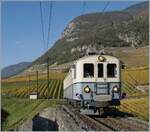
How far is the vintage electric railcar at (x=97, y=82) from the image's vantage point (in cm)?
2206

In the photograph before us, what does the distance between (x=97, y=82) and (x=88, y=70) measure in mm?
833

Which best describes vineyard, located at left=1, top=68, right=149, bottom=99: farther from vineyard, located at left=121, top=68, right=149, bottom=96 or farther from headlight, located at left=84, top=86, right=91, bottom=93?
headlight, located at left=84, top=86, right=91, bottom=93

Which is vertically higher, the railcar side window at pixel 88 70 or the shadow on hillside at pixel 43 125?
the railcar side window at pixel 88 70

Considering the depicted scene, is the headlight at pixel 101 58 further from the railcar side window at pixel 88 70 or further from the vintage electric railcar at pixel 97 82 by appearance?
the railcar side window at pixel 88 70

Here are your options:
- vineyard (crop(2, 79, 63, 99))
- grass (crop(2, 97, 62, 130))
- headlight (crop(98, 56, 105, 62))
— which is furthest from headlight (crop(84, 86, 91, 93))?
vineyard (crop(2, 79, 63, 99))

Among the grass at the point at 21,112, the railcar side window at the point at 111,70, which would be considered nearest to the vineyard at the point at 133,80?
the grass at the point at 21,112

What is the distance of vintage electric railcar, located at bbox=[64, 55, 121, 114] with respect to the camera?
22062 millimetres

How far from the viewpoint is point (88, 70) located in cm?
2266

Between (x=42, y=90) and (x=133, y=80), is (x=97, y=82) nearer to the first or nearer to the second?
(x=133, y=80)

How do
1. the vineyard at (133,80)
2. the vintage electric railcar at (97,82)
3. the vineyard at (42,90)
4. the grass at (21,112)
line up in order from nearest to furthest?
the vintage electric railcar at (97,82), the grass at (21,112), the vineyard at (133,80), the vineyard at (42,90)

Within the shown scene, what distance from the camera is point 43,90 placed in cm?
7481

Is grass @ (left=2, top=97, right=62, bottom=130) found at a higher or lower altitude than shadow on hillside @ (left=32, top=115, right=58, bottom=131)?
lower

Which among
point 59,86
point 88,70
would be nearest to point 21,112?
point 88,70

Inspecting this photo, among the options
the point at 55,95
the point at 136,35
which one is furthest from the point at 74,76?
the point at 136,35
